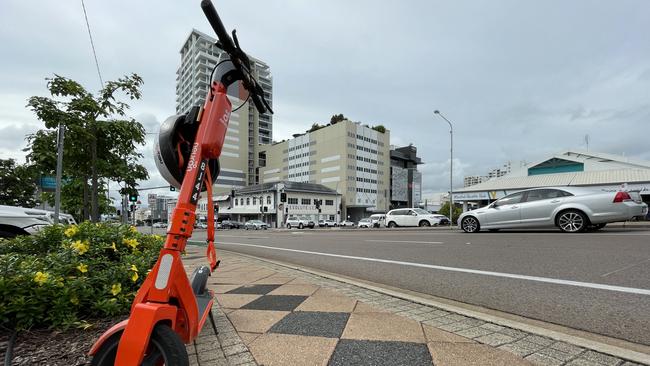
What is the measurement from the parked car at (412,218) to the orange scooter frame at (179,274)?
24000mm

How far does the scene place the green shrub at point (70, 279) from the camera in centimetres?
268

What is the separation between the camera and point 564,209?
34.8 ft

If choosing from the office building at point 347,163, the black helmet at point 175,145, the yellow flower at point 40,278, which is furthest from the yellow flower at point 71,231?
the office building at point 347,163

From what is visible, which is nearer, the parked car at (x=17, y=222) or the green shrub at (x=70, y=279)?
the green shrub at (x=70, y=279)

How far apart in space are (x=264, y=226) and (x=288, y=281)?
167ft

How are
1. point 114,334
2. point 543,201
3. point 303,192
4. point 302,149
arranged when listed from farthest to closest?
point 302,149 → point 303,192 → point 543,201 → point 114,334

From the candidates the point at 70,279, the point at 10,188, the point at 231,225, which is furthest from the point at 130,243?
the point at 231,225

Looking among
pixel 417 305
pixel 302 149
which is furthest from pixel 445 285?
pixel 302 149

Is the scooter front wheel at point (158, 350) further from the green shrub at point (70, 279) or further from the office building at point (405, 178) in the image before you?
the office building at point (405, 178)

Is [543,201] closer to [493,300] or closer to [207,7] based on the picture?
[493,300]

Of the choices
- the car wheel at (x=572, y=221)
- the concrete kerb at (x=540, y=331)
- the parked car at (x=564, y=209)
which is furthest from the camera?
the car wheel at (x=572, y=221)

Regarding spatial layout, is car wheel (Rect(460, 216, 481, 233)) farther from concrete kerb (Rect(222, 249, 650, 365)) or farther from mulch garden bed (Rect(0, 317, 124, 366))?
mulch garden bed (Rect(0, 317, 124, 366))

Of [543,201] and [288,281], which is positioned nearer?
[288,281]

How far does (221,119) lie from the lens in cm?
208
